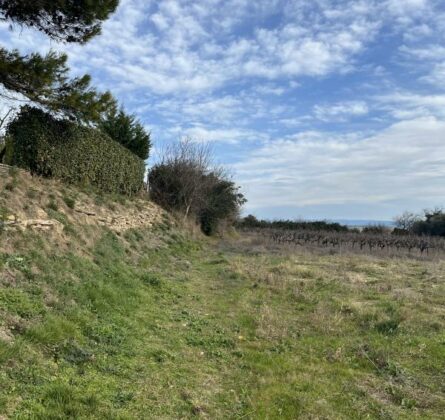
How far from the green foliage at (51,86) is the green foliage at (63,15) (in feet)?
1.95

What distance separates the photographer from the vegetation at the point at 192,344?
161 inches

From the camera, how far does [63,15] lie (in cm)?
912

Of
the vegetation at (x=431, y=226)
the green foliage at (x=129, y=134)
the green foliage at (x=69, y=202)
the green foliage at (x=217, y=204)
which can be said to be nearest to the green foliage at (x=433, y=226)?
the vegetation at (x=431, y=226)

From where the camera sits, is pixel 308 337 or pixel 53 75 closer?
pixel 308 337

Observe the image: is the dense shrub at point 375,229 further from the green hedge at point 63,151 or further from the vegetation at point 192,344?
the vegetation at point 192,344

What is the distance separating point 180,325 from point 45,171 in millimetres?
6460

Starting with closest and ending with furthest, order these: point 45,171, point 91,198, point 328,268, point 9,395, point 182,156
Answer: point 9,395 → point 45,171 → point 91,198 → point 328,268 → point 182,156

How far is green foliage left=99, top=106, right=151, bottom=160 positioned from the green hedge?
477 centimetres

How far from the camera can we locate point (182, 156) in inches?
1052

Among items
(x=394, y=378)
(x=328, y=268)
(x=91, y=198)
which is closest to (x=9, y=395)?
(x=394, y=378)

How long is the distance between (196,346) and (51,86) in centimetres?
685

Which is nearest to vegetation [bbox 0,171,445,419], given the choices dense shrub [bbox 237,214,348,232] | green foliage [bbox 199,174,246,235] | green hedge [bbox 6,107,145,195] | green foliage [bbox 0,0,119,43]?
green hedge [bbox 6,107,145,195]

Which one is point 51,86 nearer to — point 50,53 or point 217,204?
point 50,53

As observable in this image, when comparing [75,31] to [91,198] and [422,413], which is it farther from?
[422,413]
